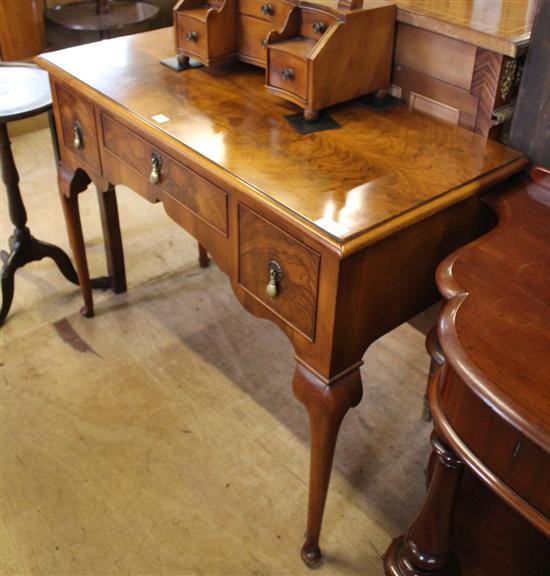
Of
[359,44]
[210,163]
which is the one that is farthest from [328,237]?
[359,44]

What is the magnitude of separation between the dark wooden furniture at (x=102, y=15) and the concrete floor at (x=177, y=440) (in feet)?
4.21

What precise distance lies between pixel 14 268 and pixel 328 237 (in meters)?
1.49

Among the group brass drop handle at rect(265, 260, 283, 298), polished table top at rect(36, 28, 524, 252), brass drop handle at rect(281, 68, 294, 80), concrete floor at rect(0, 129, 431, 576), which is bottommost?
concrete floor at rect(0, 129, 431, 576)

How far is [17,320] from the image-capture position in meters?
2.33

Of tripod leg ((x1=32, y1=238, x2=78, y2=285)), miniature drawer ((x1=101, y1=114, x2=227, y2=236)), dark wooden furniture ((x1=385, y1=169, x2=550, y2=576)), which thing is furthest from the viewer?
tripod leg ((x1=32, y1=238, x2=78, y2=285))

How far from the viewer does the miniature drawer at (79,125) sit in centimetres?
178

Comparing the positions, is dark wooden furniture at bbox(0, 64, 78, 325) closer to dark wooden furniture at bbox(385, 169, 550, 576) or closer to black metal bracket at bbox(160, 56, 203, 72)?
black metal bracket at bbox(160, 56, 203, 72)

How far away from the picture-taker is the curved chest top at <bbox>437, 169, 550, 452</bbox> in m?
0.90

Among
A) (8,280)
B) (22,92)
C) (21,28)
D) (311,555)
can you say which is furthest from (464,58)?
(21,28)

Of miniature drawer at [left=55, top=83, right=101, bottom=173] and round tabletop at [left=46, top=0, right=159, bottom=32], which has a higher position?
miniature drawer at [left=55, top=83, right=101, bottom=173]

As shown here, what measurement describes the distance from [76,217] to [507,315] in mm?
1425

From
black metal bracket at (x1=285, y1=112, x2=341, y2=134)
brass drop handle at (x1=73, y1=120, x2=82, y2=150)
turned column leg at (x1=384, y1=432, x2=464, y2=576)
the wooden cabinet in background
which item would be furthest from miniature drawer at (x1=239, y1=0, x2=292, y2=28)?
the wooden cabinet in background

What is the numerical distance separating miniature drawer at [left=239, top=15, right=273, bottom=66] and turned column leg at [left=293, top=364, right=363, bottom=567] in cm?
76

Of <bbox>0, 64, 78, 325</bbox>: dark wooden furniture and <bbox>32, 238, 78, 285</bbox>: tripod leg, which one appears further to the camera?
<bbox>32, 238, 78, 285</bbox>: tripod leg
